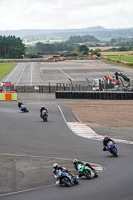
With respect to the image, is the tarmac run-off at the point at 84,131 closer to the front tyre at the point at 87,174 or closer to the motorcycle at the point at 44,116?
the motorcycle at the point at 44,116

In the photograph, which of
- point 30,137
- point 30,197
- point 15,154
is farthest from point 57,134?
point 30,197

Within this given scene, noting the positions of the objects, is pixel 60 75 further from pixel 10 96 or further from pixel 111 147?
pixel 111 147

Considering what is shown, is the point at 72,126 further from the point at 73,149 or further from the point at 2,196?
the point at 2,196

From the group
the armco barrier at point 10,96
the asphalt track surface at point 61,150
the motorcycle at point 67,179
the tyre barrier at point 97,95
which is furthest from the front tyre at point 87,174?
the armco barrier at point 10,96

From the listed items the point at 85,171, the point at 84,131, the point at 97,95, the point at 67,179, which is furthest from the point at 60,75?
the point at 67,179

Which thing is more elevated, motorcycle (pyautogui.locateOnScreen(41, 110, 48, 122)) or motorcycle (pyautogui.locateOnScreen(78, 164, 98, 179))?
motorcycle (pyautogui.locateOnScreen(78, 164, 98, 179))

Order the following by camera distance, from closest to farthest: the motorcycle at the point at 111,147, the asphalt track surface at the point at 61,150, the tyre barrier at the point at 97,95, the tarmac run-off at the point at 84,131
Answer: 1. the asphalt track surface at the point at 61,150
2. the motorcycle at the point at 111,147
3. the tarmac run-off at the point at 84,131
4. the tyre barrier at the point at 97,95

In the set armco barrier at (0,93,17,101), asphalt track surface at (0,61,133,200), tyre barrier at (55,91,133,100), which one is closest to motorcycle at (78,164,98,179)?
asphalt track surface at (0,61,133,200)

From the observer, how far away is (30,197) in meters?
16.0

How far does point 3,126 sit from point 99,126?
672 cm

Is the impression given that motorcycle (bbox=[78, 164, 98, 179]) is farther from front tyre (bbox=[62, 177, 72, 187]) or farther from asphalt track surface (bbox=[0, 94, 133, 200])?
front tyre (bbox=[62, 177, 72, 187])

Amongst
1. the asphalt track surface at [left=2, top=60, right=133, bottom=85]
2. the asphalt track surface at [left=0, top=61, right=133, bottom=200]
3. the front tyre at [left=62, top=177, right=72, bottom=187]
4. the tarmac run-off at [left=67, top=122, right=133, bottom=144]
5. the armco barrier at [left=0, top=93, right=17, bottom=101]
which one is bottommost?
the asphalt track surface at [left=2, top=60, right=133, bottom=85]

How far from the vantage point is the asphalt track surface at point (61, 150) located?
53.1 ft

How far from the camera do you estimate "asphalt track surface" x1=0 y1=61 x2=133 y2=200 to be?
637 inches
